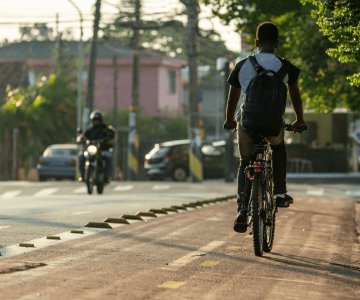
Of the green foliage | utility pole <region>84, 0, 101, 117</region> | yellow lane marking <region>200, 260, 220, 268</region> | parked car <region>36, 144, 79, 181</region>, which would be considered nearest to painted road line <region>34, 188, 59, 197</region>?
parked car <region>36, 144, 79, 181</region>

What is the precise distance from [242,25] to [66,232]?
21058mm

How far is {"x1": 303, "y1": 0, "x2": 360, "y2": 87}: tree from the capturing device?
537 inches

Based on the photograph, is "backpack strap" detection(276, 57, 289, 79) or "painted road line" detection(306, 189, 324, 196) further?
"painted road line" detection(306, 189, 324, 196)

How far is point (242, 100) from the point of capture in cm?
1070

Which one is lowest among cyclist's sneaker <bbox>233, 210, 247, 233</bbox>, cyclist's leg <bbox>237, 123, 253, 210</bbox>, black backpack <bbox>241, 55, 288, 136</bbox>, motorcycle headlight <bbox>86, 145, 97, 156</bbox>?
cyclist's sneaker <bbox>233, 210, 247, 233</bbox>

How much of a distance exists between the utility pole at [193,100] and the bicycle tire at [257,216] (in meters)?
34.4

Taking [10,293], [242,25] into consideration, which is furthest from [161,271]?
[242,25]

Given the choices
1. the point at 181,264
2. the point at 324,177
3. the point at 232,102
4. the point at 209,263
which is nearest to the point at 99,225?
the point at 232,102

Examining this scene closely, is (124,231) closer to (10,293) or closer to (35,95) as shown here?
(10,293)

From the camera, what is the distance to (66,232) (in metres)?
12.8

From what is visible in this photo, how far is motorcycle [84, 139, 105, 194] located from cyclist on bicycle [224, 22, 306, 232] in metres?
14.8

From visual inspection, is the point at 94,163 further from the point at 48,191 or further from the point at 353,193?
the point at 353,193

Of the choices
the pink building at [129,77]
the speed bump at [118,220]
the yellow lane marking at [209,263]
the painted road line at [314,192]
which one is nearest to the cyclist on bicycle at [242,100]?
the yellow lane marking at [209,263]

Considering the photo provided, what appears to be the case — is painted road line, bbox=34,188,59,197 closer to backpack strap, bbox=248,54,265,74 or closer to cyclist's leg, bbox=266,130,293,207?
cyclist's leg, bbox=266,130,293,207
